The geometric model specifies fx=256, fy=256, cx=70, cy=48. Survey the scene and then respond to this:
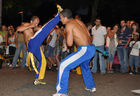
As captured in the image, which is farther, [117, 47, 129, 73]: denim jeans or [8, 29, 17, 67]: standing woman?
[8, 29, 17, 67]: standing woman

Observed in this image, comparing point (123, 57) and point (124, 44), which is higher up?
point (124, 44)

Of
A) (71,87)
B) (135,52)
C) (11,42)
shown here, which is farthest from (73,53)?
(11,42)

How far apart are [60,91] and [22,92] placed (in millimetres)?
1072

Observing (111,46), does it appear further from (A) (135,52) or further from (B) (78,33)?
(B) (78,33)

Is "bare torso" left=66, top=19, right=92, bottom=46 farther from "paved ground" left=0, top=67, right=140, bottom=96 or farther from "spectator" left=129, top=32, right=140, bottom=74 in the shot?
"spectator" left=129, top=32, right=140, bottom=74

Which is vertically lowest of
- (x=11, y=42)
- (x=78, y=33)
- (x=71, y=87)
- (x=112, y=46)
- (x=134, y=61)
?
(x=71, y=87)

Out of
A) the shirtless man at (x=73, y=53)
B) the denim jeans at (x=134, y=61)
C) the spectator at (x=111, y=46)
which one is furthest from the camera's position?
the spectator at (x=111, y=46)

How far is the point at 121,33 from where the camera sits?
1017 cm

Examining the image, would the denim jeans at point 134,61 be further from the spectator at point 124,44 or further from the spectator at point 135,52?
the spectator at point 124,44

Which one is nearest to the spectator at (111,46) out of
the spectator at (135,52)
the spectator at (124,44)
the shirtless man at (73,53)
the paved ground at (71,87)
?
the spectator at (124,44)

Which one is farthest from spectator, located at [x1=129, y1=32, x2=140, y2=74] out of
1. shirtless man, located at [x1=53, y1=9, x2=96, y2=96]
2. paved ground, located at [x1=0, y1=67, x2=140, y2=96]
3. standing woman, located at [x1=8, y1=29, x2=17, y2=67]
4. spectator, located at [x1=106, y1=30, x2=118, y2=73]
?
standing woman, located at [x1=8, y1=29, x2=17, y2=67]

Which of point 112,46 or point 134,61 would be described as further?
point 112,46

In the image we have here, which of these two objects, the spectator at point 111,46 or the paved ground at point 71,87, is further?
the spectator at point 111,46

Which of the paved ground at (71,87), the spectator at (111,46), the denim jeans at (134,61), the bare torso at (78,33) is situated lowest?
the paved ground at (71,87)
